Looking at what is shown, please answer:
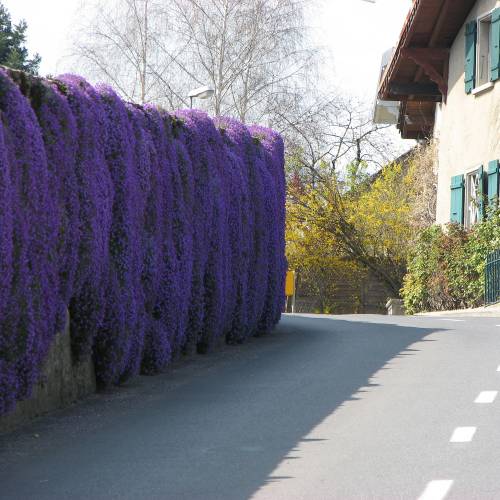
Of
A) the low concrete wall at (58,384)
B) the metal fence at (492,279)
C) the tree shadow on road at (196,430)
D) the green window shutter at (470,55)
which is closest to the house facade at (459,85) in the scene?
the green window shutter at (470,55)

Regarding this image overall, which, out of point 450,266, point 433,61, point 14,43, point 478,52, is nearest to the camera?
point 450,266

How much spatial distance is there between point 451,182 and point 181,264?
51.1 feet

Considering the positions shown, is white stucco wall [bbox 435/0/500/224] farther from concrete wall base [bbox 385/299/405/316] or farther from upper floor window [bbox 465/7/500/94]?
concrete wall base [bbox 385/299/405/316]

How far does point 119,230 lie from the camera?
10695 mm

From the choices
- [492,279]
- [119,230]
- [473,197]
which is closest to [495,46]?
[473,197]

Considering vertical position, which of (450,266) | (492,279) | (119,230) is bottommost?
(119,230)

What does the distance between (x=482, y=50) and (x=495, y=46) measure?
145 cm

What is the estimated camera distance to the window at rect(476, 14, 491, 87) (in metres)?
25.3

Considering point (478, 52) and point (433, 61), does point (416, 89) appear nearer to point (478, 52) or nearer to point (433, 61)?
point (433, 61)

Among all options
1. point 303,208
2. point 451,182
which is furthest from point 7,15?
point 451,182

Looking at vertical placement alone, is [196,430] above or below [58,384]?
below

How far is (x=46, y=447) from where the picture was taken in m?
8.05

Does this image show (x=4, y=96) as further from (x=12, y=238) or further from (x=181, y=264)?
(x=181, y=264)

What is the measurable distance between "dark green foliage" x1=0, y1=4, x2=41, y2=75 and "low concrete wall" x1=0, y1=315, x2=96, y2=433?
32803mm
